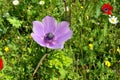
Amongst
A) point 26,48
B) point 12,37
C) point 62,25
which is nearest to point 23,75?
point 26,48

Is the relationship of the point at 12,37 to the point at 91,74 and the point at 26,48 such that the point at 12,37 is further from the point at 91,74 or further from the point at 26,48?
the point at 91,74

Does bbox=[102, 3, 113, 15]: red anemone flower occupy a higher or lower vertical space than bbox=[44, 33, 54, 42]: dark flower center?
higher

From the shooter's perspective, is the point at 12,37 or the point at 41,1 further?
the point at 41,1

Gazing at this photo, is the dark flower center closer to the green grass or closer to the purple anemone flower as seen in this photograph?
the purple anemone flower

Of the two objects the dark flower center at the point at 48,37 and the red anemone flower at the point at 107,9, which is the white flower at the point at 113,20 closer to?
the red anemone flower at the point at 107,9

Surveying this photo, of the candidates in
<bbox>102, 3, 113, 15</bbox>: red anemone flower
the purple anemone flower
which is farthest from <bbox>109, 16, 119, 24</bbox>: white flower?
the purple anemone flower

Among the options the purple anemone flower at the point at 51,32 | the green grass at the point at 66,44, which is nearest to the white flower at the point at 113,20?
the green grass at the point at 66,44
